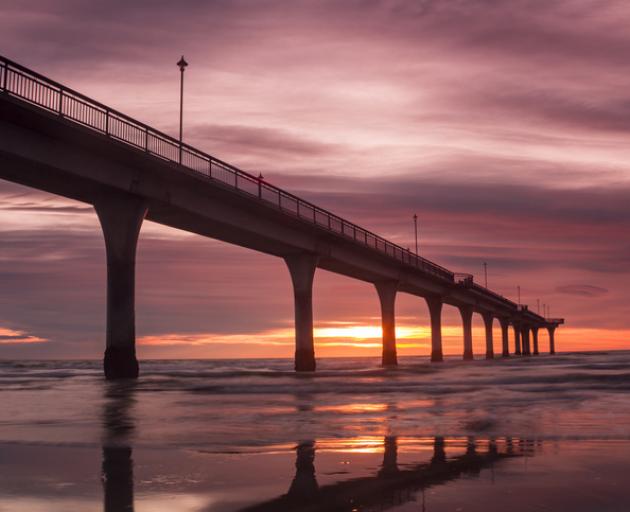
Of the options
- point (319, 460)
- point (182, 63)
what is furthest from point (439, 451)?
point (182, 63)

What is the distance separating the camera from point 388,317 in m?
82.4

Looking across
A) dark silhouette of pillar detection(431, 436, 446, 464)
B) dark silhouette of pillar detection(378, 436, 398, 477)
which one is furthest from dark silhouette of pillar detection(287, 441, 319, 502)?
dark silhouette of pillar detection(431, 436, 446, 464)

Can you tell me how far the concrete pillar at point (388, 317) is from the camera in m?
81.7

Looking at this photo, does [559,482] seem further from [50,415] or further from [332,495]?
[50,415]

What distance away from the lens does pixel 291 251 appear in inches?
2341

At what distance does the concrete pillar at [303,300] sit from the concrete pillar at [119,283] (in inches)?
904

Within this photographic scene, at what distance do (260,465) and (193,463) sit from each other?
763 millimetres

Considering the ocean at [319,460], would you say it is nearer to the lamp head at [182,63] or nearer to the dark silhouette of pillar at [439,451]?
the dark silhouette of pillar at [439,451]

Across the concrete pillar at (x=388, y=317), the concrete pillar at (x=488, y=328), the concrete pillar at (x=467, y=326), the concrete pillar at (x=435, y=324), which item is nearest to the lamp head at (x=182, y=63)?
the concrete pillar at (x=388, y=317)

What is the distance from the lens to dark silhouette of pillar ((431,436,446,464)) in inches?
332

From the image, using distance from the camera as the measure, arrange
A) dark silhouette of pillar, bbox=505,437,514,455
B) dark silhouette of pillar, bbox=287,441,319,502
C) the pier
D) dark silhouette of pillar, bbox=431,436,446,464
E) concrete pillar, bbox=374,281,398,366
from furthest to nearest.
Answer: concrete pillar, bbox=374,281,398,366
the pier
dark silhouette of pillar, bbox=505,437,514,455
dark silhouette of pillar, bbox=431,436,446,464
dark silhouette of pillar, bbox=287,441,319,502

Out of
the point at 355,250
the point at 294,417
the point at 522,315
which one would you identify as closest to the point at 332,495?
the point at 294,417

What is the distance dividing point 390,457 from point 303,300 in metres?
52.0

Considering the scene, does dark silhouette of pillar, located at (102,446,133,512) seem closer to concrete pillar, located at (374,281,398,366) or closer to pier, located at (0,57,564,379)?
pier, located at (0,57,564,379)
